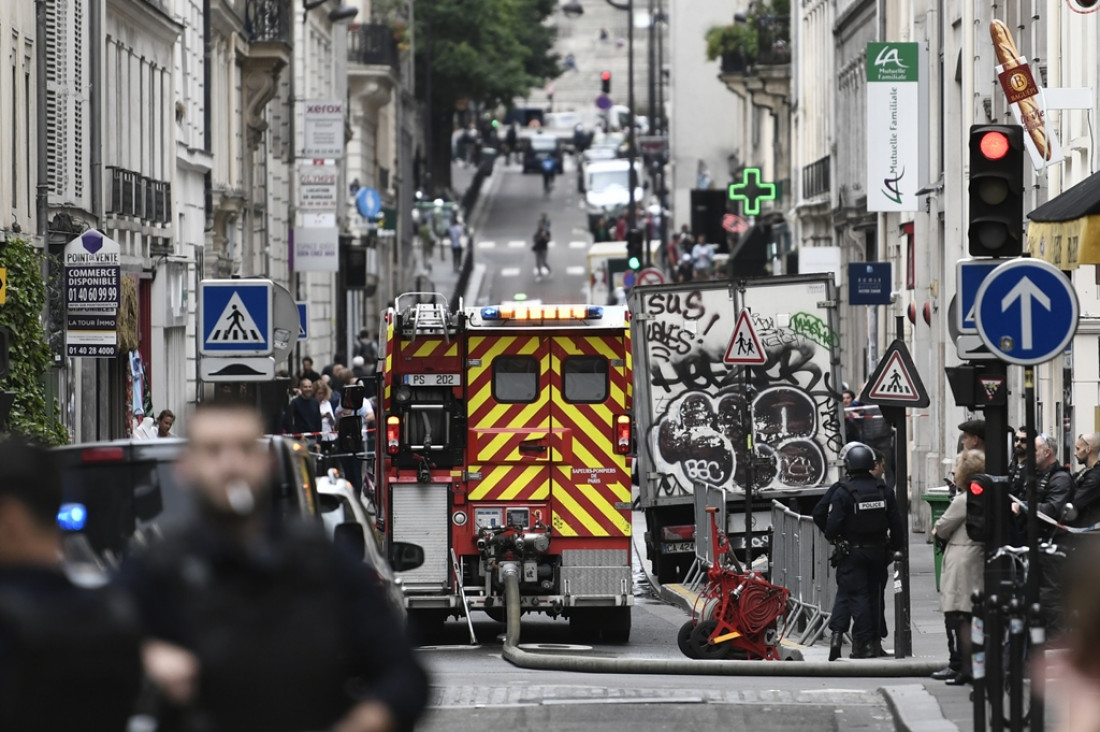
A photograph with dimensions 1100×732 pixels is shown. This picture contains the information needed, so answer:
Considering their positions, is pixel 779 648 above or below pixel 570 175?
below

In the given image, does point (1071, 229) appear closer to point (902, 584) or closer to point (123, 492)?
point (902, 584)

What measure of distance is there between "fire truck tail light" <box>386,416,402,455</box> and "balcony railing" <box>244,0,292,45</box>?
31178 mm

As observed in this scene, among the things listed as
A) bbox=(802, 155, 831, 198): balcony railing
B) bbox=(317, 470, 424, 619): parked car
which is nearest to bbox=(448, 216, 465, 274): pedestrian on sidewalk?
bbox=(802, 155, 831, 198): balcony railing

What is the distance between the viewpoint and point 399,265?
→ 261 ft

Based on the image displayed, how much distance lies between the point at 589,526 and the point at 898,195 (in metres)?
14.9

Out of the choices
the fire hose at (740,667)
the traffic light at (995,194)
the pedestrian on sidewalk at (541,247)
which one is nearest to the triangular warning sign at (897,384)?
the fire hose at (740,667)

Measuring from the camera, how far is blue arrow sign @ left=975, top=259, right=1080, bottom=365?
1218 cm

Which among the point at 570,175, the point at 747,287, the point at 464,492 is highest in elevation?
the point at 570,175

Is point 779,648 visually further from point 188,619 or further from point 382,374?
point 188,619

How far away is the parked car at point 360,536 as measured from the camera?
11.5m

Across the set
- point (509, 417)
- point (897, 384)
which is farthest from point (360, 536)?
point (509, 417)

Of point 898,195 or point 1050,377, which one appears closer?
point 1050,377

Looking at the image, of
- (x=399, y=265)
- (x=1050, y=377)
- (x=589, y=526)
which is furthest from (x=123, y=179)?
(x=399, y=265)

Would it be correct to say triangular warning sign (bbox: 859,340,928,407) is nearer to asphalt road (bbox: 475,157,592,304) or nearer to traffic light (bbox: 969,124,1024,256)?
traffic light (bbox: 969,124,1024,256)
